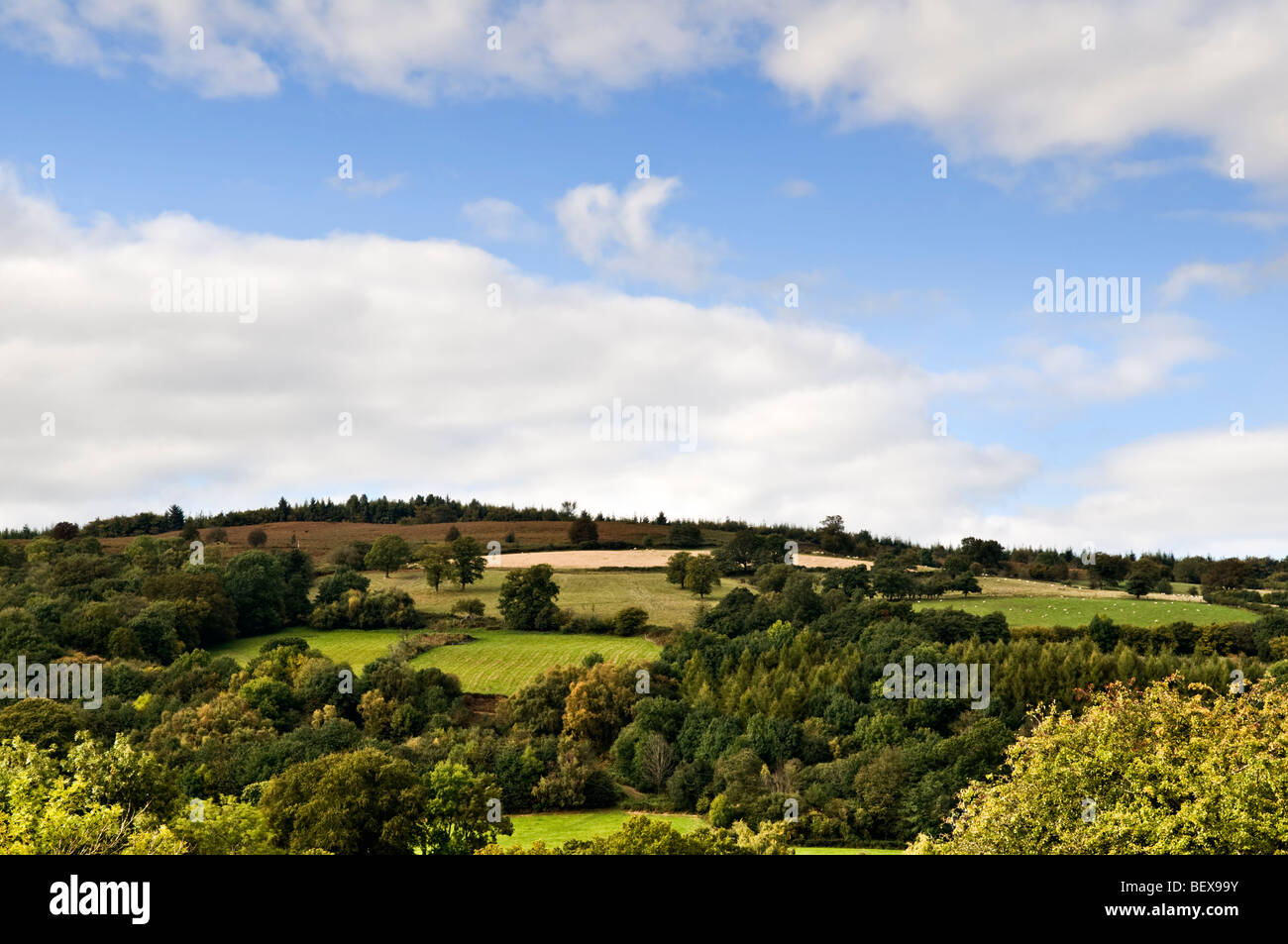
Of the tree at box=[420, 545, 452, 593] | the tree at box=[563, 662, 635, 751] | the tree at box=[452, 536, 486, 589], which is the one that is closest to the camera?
the tree at box=[563, 662, 635, 751]

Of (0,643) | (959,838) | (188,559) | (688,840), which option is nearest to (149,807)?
(688,840)

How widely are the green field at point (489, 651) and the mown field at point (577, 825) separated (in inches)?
840

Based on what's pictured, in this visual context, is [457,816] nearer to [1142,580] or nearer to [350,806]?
[350,806]

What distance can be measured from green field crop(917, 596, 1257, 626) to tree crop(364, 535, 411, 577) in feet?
242

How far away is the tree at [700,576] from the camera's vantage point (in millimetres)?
124375

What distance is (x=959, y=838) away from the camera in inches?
1318

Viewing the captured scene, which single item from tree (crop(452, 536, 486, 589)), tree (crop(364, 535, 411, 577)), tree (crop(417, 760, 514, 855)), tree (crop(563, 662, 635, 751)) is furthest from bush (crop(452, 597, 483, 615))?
tree (crop(417, 760, 514, 855))

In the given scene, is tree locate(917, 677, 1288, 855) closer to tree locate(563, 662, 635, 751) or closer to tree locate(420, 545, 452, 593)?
tree locate(563, 662, 635, 751)

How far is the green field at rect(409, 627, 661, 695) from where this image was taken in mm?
98750

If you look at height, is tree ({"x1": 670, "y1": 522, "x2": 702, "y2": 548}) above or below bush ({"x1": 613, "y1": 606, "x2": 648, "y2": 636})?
above

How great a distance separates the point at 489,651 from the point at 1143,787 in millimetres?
85776

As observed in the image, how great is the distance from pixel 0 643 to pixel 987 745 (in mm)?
96806

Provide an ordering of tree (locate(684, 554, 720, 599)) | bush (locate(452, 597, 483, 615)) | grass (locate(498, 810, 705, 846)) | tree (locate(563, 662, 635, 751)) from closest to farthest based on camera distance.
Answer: grass (locate(498, 810, 705, 846)), tree (locate(563, 662, 635, 751)), bush (locate(452, 597, 483, 615)), tree (locate(684, 554, 720, 599))
